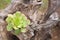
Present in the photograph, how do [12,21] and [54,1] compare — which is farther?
[54,1]

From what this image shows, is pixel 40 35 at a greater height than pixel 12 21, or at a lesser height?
lesser

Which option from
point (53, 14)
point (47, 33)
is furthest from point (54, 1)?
point (47, 33)

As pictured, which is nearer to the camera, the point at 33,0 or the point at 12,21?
the point at 12,21

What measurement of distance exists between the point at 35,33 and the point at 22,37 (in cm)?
13

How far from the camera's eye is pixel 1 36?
1.14 meters

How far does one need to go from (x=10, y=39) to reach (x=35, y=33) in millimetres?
187

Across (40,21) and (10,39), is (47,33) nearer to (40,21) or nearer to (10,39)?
(40,21)

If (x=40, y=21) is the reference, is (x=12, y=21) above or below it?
above

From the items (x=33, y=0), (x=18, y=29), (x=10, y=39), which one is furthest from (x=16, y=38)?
(x=33, y=0)

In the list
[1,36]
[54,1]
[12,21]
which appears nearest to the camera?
[12,21]

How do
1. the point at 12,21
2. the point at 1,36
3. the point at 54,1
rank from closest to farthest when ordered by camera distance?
the point at 12,21 → the point at 1,36 → the point at 54,1

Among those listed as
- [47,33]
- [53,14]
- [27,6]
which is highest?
[27,6]

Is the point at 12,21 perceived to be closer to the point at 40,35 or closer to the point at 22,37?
the point at 22,37

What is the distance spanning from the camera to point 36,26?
3.80 ft
